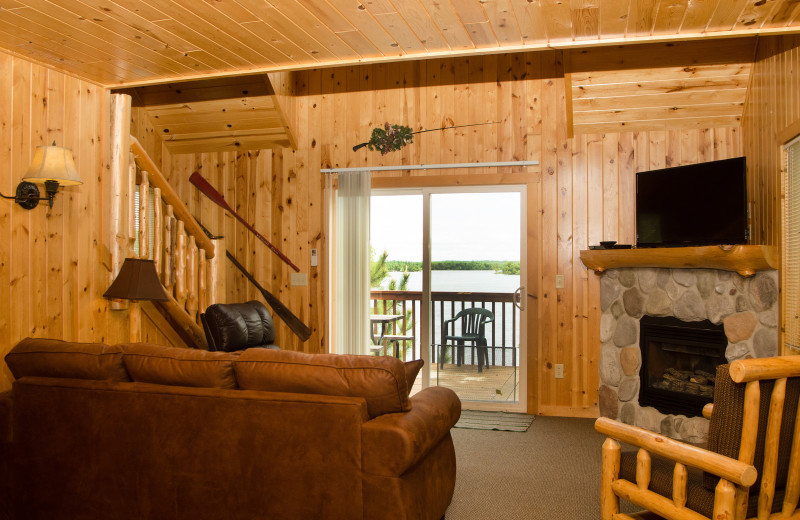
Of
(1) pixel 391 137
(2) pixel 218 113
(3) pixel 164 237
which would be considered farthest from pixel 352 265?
(2) pixel 218 113

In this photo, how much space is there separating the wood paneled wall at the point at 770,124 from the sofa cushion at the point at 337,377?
267 cm

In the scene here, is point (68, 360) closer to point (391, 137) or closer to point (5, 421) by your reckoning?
point (5, 421)

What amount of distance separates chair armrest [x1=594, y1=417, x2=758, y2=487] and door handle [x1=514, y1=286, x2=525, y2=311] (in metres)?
2.99

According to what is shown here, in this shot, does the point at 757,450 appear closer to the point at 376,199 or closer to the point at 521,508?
the point at 521,508

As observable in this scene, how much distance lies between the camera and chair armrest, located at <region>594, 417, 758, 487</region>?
1793 mm

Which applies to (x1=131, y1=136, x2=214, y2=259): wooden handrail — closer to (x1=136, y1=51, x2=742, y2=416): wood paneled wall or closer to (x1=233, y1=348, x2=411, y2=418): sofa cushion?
(x1=136, y1=51, x2=742, y2=416): wood paneled wall

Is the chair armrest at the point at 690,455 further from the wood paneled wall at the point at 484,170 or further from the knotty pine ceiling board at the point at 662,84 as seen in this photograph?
the knotty pine ceiling board at the point at 662,84

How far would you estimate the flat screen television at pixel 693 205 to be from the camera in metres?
3.96

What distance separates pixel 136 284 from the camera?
3.62 meters

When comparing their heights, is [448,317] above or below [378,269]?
below

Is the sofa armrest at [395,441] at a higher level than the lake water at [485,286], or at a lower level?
lower

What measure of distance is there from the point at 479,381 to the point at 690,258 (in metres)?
2.13

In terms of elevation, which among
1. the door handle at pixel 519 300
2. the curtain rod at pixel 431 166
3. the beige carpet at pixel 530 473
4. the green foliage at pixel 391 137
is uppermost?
the green foliage at pixel 391 137

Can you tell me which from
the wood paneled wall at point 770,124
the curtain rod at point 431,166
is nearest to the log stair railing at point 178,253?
the curtain rod at point 431,166
